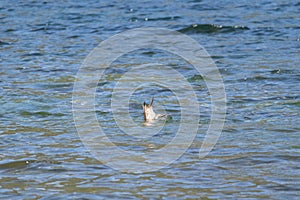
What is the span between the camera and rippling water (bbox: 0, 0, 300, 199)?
5664mm

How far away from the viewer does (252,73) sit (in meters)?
9.81

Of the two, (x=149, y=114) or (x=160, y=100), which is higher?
Answer: (x=160, y=100)

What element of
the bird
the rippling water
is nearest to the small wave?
the rippling water

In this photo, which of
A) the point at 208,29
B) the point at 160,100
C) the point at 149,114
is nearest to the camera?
the point at 149,114

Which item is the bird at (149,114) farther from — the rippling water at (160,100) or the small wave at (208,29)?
the small wave at (208,29)

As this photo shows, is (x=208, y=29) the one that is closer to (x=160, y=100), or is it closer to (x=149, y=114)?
(x=160, y=100)

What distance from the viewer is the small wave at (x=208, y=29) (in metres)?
13.1

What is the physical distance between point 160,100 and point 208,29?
4919 millimetres

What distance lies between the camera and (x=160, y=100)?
865cm

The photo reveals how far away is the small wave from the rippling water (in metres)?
0.03

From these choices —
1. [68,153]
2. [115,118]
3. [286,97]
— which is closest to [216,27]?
[286,97]

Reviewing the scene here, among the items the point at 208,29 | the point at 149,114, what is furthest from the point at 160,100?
the point at 208,29

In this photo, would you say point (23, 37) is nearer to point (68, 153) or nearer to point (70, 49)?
point (70, 49)

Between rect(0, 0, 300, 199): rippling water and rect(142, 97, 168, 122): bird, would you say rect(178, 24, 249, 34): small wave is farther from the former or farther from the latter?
rect(142, 97, 168, 122): bird
